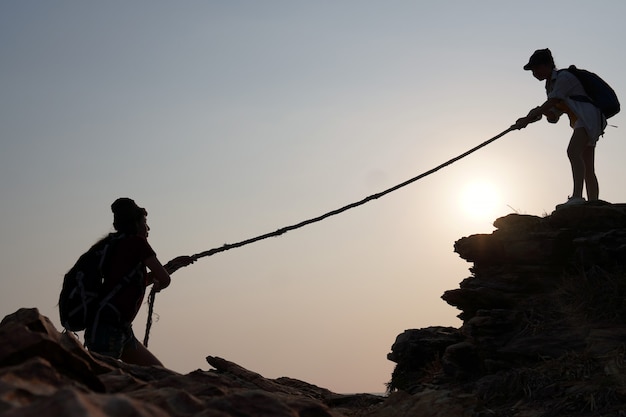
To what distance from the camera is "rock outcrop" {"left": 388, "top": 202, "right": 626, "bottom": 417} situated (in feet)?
26.9

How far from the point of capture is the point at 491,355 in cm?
966

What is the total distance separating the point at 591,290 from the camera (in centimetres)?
993

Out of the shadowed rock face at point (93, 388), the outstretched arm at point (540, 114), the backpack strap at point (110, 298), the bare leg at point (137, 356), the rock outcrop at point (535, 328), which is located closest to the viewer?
the shadowed rock face at point (93, 388)

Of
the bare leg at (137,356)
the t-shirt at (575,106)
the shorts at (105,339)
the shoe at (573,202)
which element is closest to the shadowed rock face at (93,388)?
the shorts at (105,339)

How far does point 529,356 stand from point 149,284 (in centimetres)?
478

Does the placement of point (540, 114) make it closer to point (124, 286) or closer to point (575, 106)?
point (575, 106)

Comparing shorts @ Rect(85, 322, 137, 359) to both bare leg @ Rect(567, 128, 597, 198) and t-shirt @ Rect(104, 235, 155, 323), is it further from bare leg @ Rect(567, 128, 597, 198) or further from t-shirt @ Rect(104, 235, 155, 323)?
bare leg @ Rect(567, 128, 597, 198)

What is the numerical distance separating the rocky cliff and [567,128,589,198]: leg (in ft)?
2.23

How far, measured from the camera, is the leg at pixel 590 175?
11641mm

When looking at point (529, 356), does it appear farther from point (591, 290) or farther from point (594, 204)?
point (594, 204)

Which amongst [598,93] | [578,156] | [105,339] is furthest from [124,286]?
[598,93]

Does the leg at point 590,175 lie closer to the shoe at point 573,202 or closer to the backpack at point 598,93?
the shoe at point 573,202

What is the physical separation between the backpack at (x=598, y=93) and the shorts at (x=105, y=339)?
803 cm

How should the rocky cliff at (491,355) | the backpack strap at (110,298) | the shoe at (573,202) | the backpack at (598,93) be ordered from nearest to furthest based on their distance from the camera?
the rocky cliff at (491,355) → the backpack strap at (110,298) → the shoe at (573,202) → the backpack at (598,93)
